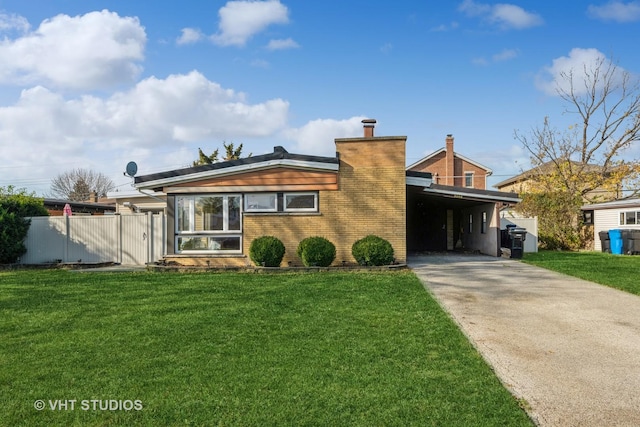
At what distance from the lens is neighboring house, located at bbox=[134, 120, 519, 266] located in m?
13.6

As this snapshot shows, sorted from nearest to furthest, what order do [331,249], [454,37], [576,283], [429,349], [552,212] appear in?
[429,349] < [576,283] < [331,249] < [454,37] < [552,212]

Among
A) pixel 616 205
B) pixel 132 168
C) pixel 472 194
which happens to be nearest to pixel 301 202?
pixel 472 194

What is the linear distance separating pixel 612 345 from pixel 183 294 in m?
7.22

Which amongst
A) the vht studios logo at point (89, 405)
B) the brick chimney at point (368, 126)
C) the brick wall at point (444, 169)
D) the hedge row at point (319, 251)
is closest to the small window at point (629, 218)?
the brick chimney at point (368, 126)

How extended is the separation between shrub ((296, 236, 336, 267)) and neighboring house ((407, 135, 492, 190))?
98.7 feet

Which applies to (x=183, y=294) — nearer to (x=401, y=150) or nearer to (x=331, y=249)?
(x=331, y=249)

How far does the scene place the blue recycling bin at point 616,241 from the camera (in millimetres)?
21094

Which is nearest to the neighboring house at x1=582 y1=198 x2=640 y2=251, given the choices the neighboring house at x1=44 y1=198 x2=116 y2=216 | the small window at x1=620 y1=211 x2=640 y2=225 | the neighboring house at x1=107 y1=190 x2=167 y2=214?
the small window at x1=620 y1=211 x2=640 y2=225

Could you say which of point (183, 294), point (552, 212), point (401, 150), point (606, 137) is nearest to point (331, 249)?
point (401, 150)

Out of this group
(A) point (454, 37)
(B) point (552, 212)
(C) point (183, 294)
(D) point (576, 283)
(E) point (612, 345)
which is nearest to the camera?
(E) point (612, 345)

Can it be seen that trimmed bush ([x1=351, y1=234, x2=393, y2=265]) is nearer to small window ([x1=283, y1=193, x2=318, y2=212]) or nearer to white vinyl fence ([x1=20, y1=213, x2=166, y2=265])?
small window ([x1=283, y1=193, x2=318, y2=212])

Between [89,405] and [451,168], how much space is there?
4113cm

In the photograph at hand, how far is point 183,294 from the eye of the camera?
8.88 metres

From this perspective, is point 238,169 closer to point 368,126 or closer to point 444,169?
point 368,126
